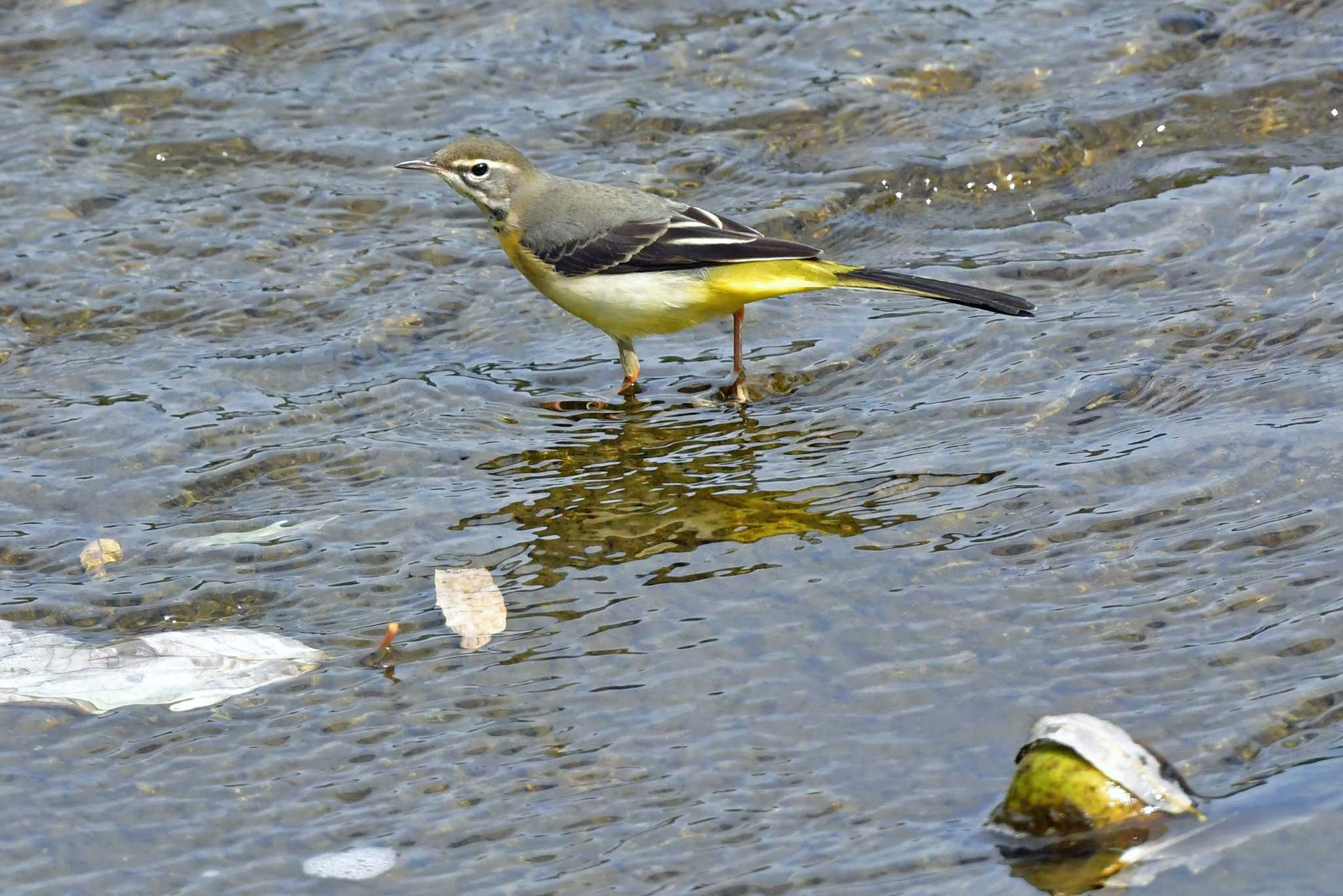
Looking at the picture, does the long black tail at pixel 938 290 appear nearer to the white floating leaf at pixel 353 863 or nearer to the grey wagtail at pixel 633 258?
the grey wagtail at pixel 633 258

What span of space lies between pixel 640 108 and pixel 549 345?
8.88 ft

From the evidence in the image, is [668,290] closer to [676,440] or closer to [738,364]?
[738,364]

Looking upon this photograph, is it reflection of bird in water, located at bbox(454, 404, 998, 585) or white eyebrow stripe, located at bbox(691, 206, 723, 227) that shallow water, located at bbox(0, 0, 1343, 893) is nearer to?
reflection of bird in water, located at bbox(454, 404, 998, 585)

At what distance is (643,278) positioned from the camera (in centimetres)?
834

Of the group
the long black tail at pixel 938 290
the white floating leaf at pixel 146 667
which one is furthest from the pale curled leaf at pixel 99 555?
the long black tail at pixel 938 290

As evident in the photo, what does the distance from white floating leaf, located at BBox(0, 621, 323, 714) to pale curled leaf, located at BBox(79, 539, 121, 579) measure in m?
0.48

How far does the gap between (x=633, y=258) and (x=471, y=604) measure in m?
3.02

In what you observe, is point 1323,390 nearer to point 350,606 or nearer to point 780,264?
point 780,264

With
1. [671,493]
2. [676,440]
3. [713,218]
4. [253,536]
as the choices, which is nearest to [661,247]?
[713,218]

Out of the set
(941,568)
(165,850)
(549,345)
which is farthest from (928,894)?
(549,345)

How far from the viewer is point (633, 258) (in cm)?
844

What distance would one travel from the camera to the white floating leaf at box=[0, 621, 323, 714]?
5.36m

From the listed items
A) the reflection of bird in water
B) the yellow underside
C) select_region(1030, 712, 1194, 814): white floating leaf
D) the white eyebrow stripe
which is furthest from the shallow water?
the white eyebrow stripe

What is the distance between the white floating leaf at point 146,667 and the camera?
5.36m
